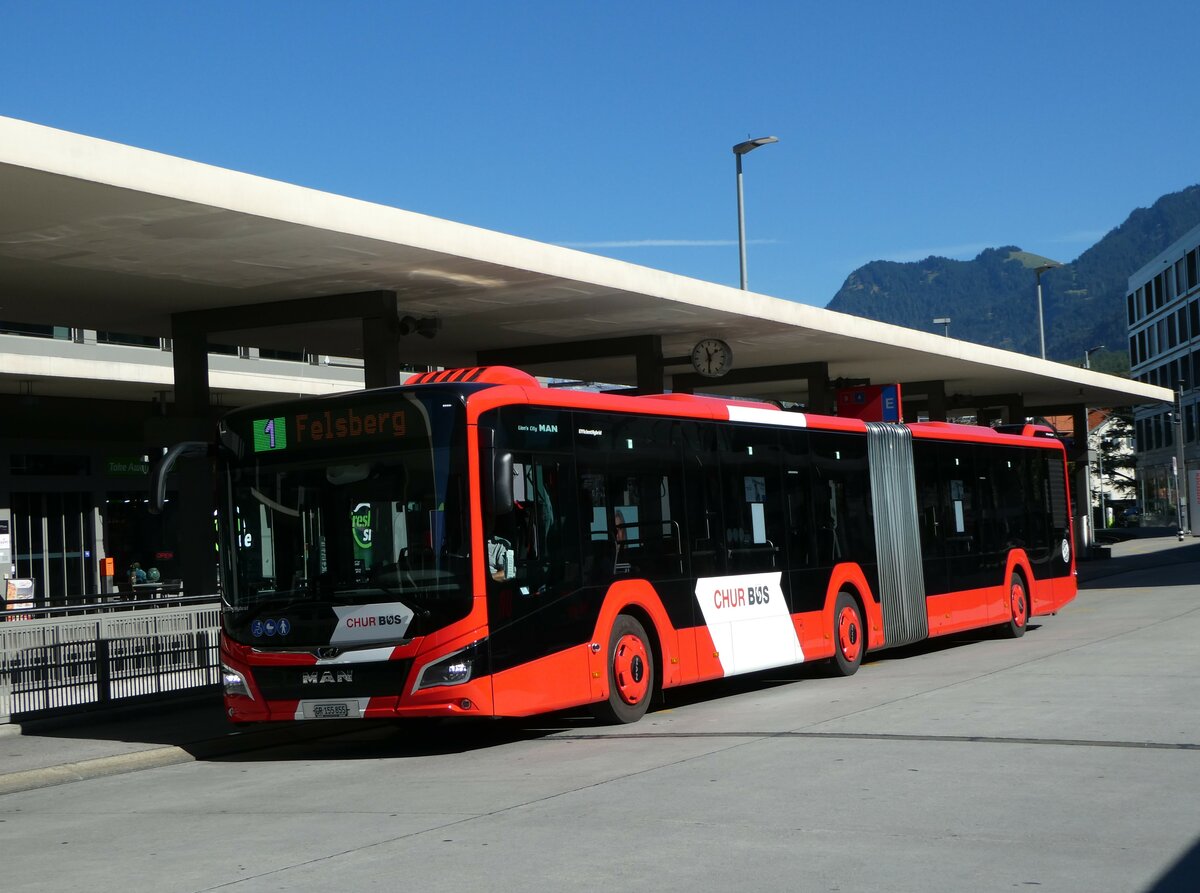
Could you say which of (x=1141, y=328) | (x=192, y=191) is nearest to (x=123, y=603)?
(x=192, y=191)

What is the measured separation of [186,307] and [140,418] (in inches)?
567

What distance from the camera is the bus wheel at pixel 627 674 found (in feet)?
44.9

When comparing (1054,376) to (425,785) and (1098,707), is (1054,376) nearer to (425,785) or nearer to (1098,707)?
(1098,707)

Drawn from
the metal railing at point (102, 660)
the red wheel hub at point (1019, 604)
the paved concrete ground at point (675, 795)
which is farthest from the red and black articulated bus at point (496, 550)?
the red wheel hub at point (1019, 604)

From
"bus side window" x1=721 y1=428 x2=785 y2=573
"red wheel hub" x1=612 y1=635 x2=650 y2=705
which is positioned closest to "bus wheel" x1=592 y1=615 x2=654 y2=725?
"red wheel hub" x1=612 y1=635 x2=650 y2=705

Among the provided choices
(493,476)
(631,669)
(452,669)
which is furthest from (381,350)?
(452,669)

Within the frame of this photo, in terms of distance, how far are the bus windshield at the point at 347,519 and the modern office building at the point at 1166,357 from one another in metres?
79.5

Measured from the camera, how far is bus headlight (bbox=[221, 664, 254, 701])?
12867mm

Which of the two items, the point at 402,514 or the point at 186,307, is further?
the point at 186,307

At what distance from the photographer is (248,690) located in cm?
A: 1284

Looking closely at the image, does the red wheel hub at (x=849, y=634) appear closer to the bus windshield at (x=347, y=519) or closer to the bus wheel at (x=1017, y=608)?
the bus wheel at (x=1017, y=608)

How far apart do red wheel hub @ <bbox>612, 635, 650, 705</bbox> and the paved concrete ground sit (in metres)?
0.32

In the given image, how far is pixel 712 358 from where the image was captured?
27.2m

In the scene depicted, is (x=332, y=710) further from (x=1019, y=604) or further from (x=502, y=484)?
(x=1019, y=604)
